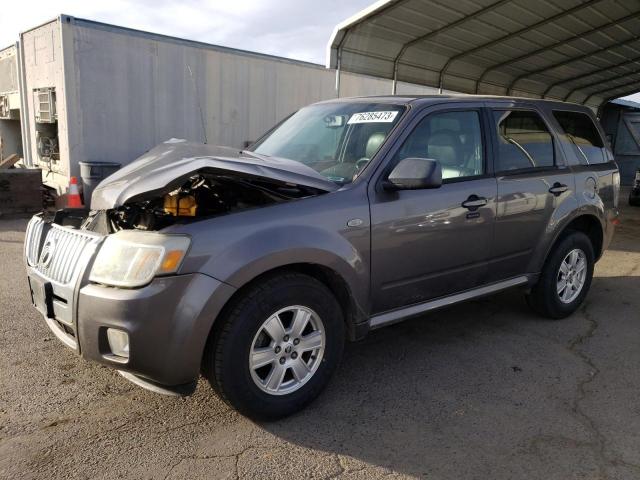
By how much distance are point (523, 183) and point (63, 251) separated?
Result: 3.28m

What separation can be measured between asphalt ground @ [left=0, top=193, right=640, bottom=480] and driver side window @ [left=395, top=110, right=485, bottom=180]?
4.52 feet

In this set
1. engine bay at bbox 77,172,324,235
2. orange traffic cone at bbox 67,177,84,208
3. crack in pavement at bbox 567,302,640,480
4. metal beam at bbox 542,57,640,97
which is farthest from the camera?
metal beam at bbox 542,57,640,97

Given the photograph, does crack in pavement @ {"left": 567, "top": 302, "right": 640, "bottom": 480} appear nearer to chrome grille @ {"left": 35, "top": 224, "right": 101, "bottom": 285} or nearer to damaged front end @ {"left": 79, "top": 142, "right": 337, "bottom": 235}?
damaged front end @ {"left": 79, "top": 142, "right": 337, "bottom": 235}

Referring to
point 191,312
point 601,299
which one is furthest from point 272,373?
point 601,299

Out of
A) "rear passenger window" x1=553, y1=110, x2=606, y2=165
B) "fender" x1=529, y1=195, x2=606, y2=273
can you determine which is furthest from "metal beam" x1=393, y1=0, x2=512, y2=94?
"fender" x1=529, y1=195, x2=606, y2=273

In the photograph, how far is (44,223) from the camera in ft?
11.1

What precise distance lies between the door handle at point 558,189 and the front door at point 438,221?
0.76m

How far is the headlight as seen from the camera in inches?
102

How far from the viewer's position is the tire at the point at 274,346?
2797mm

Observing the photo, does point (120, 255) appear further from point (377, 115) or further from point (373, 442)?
point (377, 115)

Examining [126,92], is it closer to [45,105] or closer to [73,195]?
[45,105]

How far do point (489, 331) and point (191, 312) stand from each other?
282cm

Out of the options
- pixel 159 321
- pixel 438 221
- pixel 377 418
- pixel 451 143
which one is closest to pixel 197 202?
pixel 159 321

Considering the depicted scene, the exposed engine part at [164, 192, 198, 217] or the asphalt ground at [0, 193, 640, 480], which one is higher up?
the exposed engine part at [164, 192, 198, 217]
